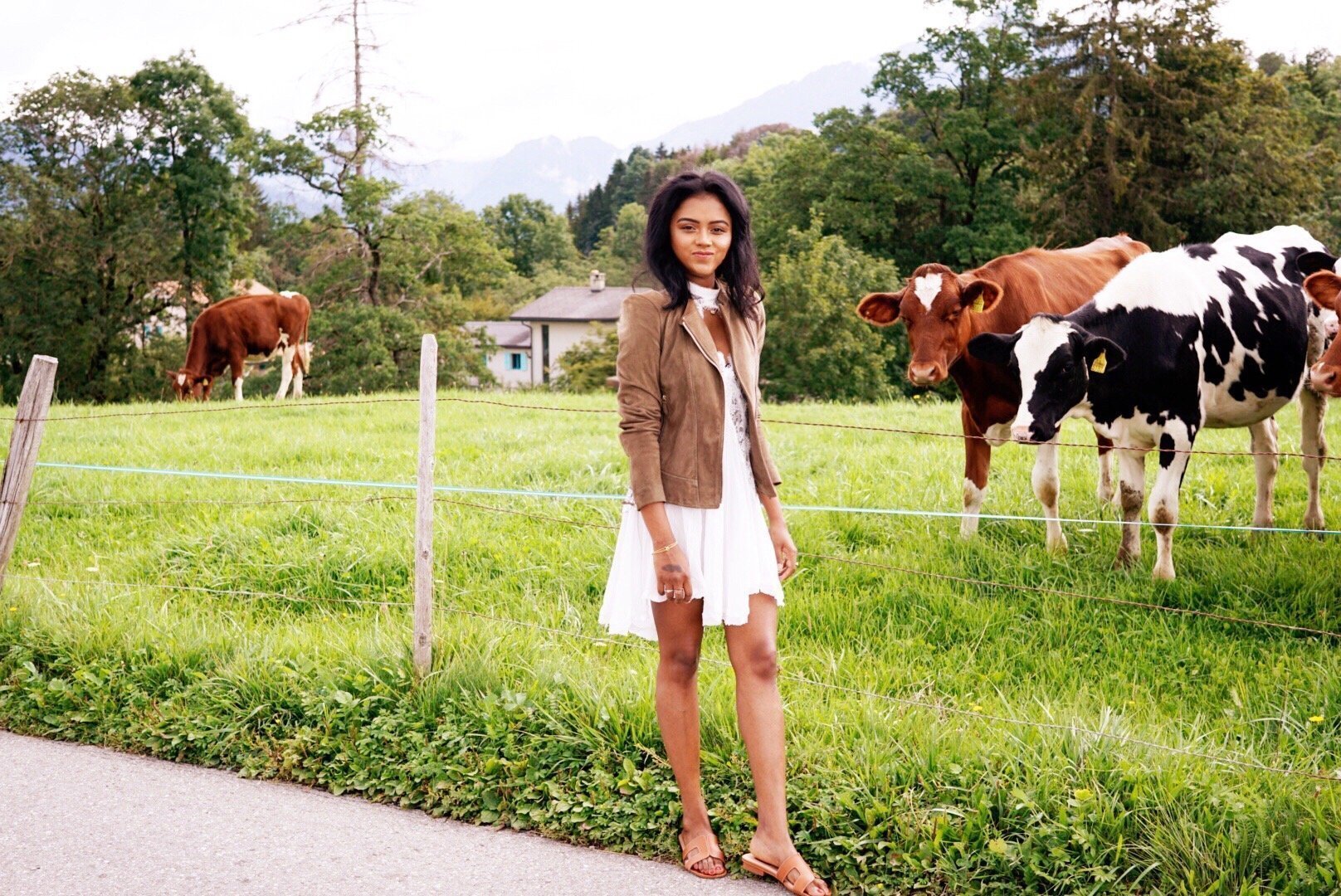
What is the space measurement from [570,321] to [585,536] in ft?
215

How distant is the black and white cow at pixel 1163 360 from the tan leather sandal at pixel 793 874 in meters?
2.95

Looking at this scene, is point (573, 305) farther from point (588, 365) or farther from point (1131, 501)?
point (1131, 501)

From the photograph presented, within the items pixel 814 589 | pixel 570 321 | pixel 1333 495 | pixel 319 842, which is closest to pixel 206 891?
pixel 319 842

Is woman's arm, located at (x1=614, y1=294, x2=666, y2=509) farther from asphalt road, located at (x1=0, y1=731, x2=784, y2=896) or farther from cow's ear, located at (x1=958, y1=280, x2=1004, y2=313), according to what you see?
cow's ear, located at (x1=958, y1=280, x2=1004, y2=313)

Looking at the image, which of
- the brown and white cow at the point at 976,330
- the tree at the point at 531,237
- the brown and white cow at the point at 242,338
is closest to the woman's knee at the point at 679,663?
the brown and white cow at the point at 976,330

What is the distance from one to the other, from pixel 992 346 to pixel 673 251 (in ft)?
10.6

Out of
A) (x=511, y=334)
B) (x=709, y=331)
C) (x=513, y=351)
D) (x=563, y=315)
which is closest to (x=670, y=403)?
(x=709, y=331)

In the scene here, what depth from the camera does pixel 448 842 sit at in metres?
3.94

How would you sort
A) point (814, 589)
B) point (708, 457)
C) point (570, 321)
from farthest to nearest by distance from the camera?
point (570, 321) → point (814, 589) → point (708, 457)

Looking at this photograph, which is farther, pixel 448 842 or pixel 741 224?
pixel 448 842

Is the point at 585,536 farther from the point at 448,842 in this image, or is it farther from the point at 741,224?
the point at 741,224

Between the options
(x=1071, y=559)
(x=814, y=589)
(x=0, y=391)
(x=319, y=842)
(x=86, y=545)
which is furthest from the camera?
(x=0, y=391)

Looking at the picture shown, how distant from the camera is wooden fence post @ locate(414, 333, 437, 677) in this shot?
4.57 m

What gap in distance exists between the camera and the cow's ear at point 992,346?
247 inches
